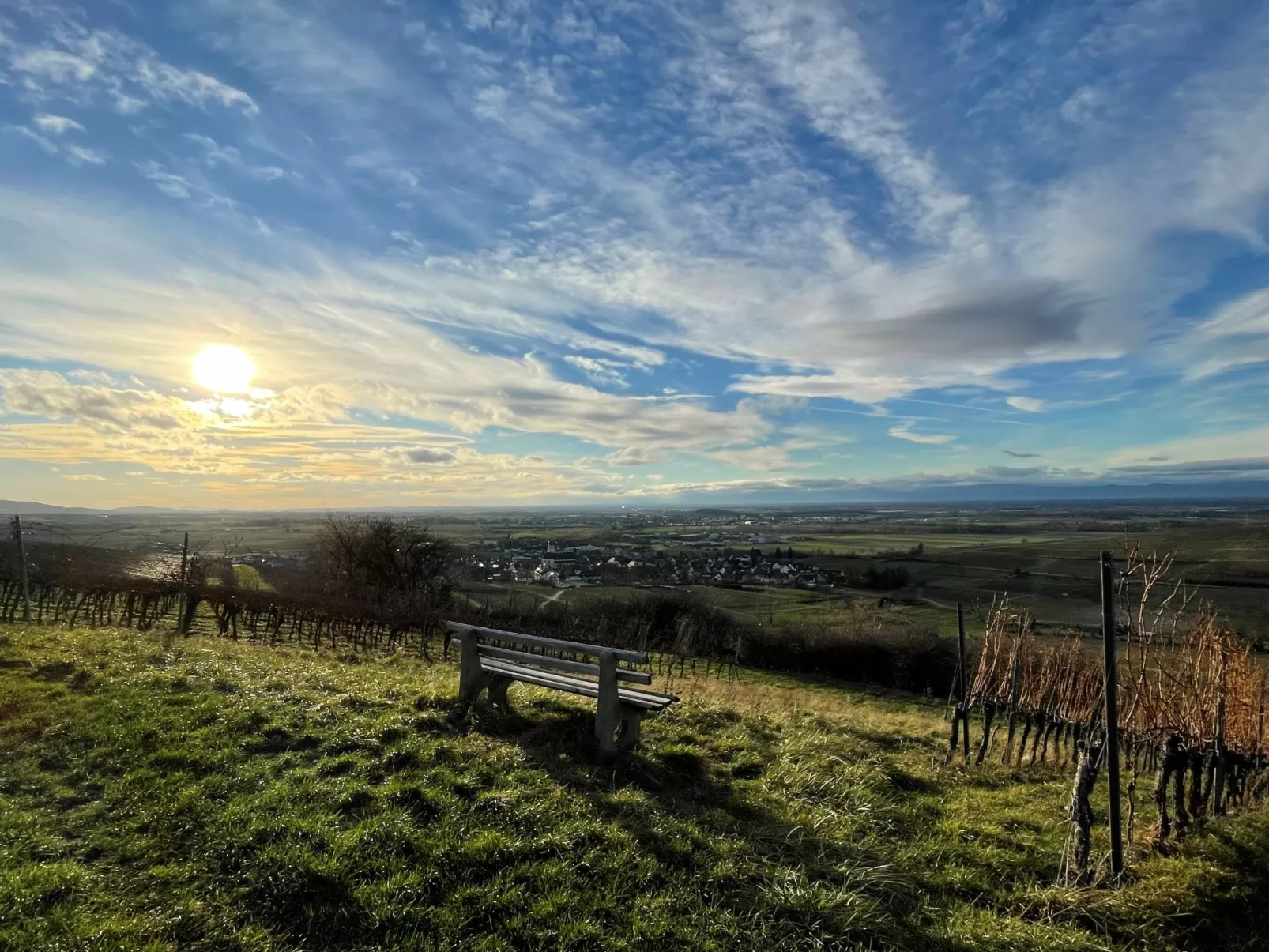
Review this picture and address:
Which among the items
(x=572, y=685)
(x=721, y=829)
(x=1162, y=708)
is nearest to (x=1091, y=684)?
(x=1162, y=708)

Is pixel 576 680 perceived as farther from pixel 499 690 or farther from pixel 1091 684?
pixel 1091 684

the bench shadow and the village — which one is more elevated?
the bench shadow

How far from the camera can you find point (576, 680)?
279 inches

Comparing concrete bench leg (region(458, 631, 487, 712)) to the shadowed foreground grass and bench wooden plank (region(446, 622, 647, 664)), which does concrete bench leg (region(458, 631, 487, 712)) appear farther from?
the shadowed foreground grass

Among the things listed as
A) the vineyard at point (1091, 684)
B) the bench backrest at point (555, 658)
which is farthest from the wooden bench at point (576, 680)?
the vineyard at point (1091, 684)

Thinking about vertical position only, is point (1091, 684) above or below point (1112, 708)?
below

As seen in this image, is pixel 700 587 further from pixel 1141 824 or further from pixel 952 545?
pixel 1141 824

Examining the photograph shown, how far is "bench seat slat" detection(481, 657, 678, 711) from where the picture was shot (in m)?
6.21

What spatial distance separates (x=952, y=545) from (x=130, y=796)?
70.0 metres

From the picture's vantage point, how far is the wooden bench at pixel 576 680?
20.2ft

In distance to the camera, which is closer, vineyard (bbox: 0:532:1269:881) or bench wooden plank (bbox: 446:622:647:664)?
vineyard (bbox: 0:532:1269:881)

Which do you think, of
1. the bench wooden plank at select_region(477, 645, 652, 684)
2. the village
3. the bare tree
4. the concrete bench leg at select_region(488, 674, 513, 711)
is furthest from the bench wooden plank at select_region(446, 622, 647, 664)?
the village

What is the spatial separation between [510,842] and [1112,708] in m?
4.56

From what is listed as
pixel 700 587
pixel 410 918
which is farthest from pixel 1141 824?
pixel 700 587
